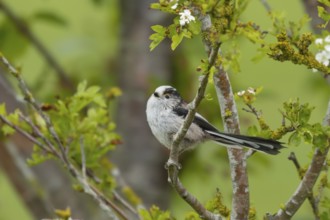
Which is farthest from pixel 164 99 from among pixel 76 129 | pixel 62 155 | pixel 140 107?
pixel 140 107

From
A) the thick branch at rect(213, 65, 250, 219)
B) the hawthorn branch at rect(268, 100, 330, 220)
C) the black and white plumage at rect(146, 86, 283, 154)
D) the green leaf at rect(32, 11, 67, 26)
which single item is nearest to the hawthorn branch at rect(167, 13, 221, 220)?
the thick branch at rect(213, 65, 250, 219)

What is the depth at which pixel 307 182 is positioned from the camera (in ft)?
12.2

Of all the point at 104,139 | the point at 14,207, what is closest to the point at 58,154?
the point at 104,139

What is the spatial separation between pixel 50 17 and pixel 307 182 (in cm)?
449

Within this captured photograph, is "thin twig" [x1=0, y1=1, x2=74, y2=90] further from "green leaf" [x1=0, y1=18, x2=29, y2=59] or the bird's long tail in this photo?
the bird's long tail

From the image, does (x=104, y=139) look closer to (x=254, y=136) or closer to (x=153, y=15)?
(x=254, y=136)

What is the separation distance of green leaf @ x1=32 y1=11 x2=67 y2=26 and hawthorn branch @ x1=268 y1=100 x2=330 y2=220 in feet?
14.1

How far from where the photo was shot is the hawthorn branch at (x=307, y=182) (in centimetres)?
365

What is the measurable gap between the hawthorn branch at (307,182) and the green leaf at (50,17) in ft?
14.1

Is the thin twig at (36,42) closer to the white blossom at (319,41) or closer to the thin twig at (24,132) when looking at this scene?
the thin twig at (24,132)

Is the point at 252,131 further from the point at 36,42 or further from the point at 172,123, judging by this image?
the point at 36,42

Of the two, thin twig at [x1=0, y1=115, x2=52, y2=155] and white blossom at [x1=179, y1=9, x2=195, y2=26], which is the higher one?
white blossom at [x1=179, y1=9, x2=195, y2=26]

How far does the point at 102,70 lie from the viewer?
804 cm

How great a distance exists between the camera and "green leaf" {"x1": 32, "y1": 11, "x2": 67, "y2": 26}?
7598mm
